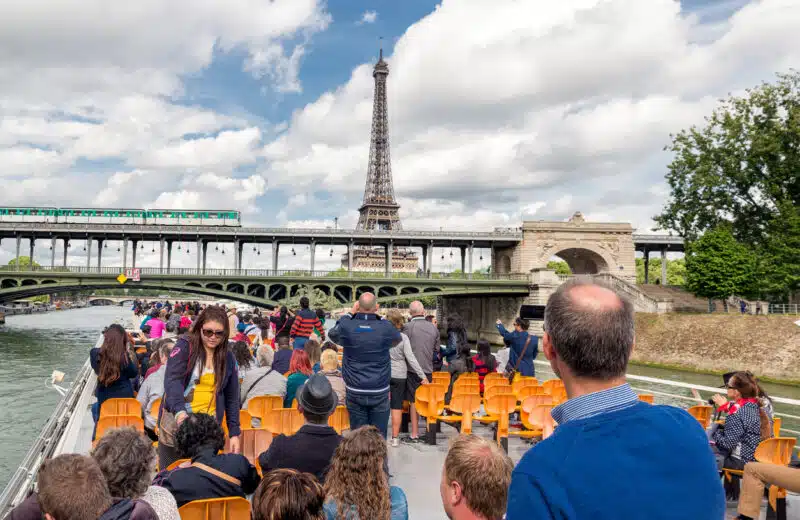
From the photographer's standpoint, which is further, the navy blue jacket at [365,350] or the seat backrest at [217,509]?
the navy blue jacket at [365,350]

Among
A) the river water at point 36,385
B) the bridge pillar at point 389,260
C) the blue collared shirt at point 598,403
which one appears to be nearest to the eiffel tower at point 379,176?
the bridge pillar at point 389,260

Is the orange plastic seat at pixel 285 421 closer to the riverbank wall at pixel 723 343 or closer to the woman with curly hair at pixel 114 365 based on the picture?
the woman with curly hair at pixel 114 365

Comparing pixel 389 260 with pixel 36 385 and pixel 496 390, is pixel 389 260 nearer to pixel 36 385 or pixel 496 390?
pixel 36 385

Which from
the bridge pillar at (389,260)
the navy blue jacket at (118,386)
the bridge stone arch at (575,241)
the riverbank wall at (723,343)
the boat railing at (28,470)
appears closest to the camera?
the boat railing at (28,470)

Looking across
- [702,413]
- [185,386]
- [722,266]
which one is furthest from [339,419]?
[722,266]

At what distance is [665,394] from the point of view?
68.4ft

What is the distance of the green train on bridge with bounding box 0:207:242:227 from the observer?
51219mm

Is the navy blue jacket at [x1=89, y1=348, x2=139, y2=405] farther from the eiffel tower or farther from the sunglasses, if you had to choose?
the eiffel tower

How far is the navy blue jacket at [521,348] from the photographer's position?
10.3 meters

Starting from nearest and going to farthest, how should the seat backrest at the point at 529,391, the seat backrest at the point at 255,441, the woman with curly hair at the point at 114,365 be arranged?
the seat backrest at the point at 255,441 < the woman with curly hair at the point at 114,365 < the seat backrest at the point at 529,391

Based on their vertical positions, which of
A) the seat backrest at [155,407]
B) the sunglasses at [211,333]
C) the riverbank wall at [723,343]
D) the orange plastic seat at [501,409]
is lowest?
the riverbank wall at [723,343]

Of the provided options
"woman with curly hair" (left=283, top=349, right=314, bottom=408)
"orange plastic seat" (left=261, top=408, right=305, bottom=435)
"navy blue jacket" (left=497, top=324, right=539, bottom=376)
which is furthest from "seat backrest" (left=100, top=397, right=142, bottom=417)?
"navy blue jacket" (left=497, top=324, right=539, bottom=376)

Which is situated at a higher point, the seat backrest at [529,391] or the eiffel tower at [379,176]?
the eiffel tower at [379,176]

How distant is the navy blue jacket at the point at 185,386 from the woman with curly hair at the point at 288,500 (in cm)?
192
